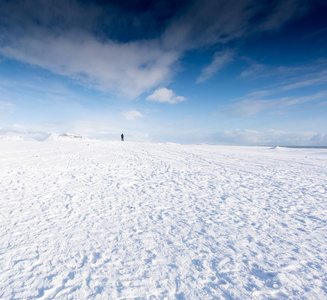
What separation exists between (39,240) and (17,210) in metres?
2.95

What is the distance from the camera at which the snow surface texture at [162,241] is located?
356cm

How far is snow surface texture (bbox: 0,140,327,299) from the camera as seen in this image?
11.7 ft

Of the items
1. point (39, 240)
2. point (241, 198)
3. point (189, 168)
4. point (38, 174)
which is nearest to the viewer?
point (39, 240)

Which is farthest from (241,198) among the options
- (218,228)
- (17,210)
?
(17,210)

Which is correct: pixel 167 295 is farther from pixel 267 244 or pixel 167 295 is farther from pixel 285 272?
pixel 267 244

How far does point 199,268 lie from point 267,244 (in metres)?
2.33

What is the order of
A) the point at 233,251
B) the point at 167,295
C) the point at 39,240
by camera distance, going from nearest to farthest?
the point at 167,295 < the point at 233,251 < the point at 39,240

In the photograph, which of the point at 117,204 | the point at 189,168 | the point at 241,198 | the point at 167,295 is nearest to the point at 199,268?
the point at 167,295

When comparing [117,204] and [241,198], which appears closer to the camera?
[117,204]

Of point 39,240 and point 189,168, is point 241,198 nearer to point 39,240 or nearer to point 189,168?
point 189,168

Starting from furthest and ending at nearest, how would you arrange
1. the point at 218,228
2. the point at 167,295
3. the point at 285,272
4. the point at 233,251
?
the point at 218,228 → the point at 233,251 → the point at 285,272 → the point at 167,295

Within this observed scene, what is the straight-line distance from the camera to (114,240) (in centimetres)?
507

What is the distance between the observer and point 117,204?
7.55 metres

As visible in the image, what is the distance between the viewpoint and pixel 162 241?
199 inches
